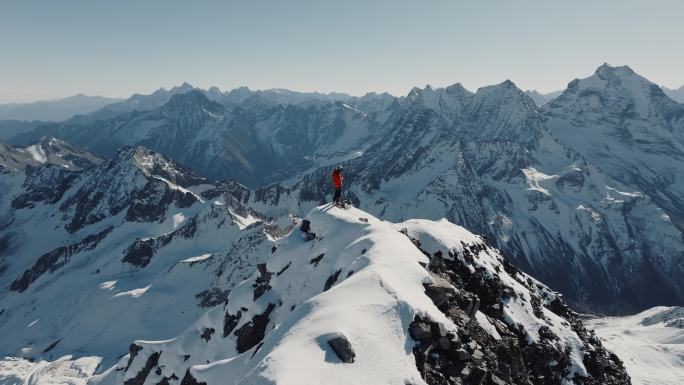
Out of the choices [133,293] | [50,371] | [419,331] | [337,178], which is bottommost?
[50,371]

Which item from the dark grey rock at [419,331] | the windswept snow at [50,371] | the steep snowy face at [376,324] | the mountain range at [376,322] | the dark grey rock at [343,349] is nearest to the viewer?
the dark grey rock at [343,349]

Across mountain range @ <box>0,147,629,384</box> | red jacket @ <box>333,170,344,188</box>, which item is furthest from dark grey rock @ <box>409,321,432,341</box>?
red jacket @ <box>333,170,344,188</box>

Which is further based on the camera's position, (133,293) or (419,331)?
(133,293)

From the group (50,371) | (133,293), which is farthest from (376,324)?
(133,293)

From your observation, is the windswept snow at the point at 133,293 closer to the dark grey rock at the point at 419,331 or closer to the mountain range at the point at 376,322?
the mountain range at the point at 376,322

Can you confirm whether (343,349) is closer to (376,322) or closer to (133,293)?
(376,322)

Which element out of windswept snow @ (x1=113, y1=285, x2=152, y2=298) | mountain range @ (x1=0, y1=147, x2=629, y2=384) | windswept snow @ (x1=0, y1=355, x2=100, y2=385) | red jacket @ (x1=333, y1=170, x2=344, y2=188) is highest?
red jacket @ (x1=333, y1=170, x2=344, y2=188)

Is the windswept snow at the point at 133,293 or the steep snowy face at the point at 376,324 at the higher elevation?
the steep snowy face at the point at 376,324

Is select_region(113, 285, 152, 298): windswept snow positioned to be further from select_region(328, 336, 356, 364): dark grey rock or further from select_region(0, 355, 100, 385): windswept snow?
select_region(328, 336, 356, 364): dark grey rock

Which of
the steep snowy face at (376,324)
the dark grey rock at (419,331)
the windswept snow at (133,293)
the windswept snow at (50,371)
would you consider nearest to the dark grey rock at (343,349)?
the steep snowy face at (376,324)
